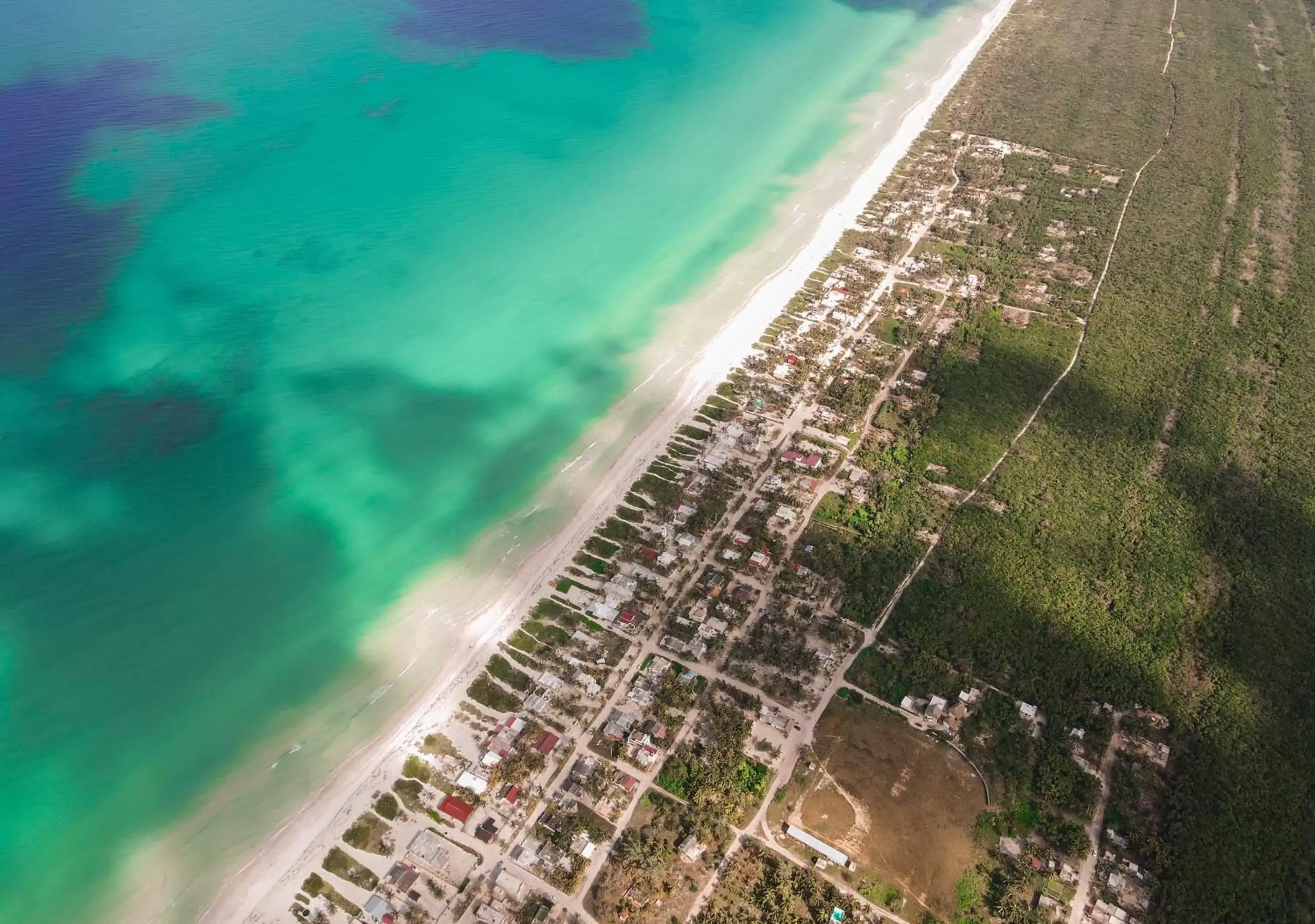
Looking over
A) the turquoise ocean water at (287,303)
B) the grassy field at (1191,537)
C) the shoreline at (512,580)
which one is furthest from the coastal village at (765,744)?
the turquoise ocean water at (287,303)

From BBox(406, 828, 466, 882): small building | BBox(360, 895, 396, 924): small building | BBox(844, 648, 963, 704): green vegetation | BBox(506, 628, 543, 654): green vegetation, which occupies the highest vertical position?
BBox(844, 648, 963, 704): green vegetation

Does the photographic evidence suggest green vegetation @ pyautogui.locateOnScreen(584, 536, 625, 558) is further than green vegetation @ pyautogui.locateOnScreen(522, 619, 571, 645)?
Yes

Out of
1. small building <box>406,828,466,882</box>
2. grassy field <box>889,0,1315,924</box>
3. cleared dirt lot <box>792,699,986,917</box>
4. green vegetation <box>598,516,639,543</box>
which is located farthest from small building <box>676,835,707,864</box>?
green vegetation <box>598,516,639,543</box>

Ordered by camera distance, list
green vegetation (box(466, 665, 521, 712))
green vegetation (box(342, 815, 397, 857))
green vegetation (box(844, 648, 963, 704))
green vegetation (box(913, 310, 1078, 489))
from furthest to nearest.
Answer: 1. green vegetation (box(913, 310, 1078, 489))
2. green vegetation (box(466, 665, 521, 712))
3. green vegetation (box(844, 648, 963, 704))
4. green vegetation (box(342, 815, 397, 857))

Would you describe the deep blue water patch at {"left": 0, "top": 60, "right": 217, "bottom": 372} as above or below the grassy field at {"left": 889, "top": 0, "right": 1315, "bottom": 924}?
below

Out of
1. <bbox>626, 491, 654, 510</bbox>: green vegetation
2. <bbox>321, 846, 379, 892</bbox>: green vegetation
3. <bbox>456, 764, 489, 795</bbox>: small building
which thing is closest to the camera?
<bbox>321, 846, 379, 892</bbox>: green vegetation

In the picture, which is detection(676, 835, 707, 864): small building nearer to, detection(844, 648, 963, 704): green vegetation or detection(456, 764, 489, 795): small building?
detection(456, 764, 489, 795): small building

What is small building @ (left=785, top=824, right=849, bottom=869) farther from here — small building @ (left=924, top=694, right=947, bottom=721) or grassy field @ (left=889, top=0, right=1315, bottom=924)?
grassy field @ (left=889, top=0, right=1315, bottom=924)
